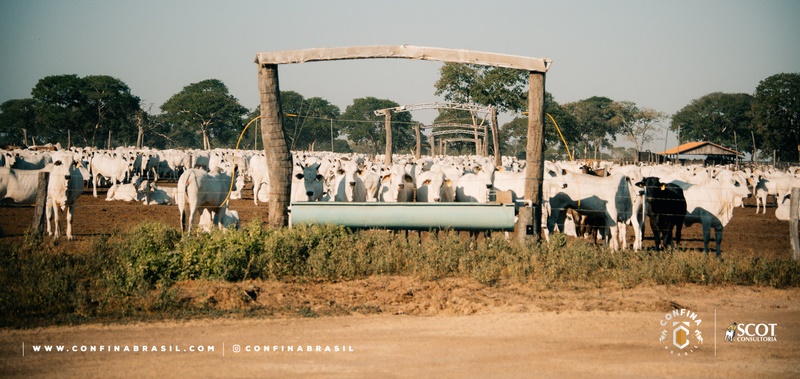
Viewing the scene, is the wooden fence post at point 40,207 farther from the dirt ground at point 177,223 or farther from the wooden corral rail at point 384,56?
the wooden corral rail at point 384,56

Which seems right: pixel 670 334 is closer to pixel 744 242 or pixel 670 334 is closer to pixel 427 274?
pixel 427 274

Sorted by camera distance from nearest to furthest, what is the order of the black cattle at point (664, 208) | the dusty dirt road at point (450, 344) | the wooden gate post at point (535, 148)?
the dusty dirt road at point (450, 344) → the wooden gate post at point (535, 148) → the black cattle at point (664, 208)

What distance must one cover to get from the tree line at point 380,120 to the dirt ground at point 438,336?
3300 cm

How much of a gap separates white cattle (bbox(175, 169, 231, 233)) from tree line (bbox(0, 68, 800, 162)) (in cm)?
2870

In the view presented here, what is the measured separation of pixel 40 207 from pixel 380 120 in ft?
115

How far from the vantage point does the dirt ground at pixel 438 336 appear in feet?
21.3

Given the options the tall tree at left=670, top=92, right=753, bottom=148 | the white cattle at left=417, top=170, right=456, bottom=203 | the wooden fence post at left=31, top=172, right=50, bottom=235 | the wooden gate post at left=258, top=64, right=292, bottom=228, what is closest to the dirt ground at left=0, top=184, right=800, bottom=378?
the wooden gate post at left=258, top=64, right=292, bottom=228

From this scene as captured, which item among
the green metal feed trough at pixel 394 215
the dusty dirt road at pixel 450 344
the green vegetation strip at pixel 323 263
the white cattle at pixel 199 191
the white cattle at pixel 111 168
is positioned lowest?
the dusty dirt road at pixel 450 344

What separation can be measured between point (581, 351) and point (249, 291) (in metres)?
4.58

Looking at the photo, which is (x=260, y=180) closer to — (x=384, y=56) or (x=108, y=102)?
(x=384, y=56)

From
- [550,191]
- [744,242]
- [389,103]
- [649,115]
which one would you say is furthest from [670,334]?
[389,103]

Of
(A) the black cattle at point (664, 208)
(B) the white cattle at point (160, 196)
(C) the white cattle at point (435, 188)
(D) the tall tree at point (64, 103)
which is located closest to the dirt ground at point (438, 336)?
(A) the black cattle at point (664, 208)

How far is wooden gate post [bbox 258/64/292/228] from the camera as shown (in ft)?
40.5

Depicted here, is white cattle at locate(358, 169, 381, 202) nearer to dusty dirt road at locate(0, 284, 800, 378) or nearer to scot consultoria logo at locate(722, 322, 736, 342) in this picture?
dusty dirt road at locate(0, 284, 800, 378)
